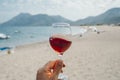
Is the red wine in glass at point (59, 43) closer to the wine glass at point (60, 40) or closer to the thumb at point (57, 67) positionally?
the wine glass at point (60, 40)

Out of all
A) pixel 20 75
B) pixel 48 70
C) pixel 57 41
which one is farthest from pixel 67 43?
pixel 20 75

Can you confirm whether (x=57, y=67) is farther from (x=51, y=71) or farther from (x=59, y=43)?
(x=59, y=43)

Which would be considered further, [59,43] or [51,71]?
[59,43]

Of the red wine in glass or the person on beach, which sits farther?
the red wine in glass

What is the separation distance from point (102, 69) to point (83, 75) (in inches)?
50.9

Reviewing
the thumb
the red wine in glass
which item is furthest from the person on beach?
the red wine in glass

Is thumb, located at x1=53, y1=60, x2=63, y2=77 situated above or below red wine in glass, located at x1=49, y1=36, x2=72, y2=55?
below

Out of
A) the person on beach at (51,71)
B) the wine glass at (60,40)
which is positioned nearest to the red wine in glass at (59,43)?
the wine glass at (60,40)

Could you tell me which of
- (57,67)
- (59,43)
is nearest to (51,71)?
(57,67)

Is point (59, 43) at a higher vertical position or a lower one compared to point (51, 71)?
higher

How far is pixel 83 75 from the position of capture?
8297mm

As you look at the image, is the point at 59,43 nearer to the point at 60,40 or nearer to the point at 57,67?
the point at 60,40

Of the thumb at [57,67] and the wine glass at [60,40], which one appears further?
the wine glass at [60,40]

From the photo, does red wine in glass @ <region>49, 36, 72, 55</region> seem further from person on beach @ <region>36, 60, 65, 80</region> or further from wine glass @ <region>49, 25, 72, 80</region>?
person on beach @ <region>36, 60, 65, 80</region>
